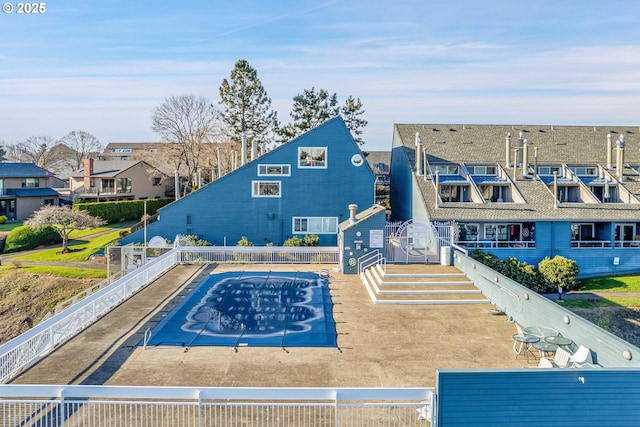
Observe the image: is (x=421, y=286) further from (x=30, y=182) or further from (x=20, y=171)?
(x=20, y=171)

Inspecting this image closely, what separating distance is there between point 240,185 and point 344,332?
17271 mm

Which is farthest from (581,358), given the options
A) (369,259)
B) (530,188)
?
(530,188)

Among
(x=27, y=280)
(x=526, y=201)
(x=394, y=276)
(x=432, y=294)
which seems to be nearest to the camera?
(x=432, y=294)

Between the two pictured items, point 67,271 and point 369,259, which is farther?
point 67,271

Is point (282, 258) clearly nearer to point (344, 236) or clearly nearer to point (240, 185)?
point (344, 236)

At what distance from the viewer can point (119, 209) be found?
147 ft

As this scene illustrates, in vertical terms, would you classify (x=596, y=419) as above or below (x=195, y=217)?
below

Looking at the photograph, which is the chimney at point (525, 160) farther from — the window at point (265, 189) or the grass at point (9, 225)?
the grass at point (9, 225)

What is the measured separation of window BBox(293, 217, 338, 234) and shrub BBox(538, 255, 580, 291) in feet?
39.4

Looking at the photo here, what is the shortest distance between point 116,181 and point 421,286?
1570 inches

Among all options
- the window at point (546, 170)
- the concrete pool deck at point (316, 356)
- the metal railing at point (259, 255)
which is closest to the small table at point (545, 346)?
the concrete pool deck at point (316, 356)

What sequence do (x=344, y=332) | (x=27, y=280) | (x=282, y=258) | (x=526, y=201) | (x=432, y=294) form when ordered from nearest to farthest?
(x=344, y=332) → (x=432, y=294) → (x=282, y=258) → (x=526, y=201) → (x=27, y=280)

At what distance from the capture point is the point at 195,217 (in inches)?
1160

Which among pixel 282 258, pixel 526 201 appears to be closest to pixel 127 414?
pixel 282 258
